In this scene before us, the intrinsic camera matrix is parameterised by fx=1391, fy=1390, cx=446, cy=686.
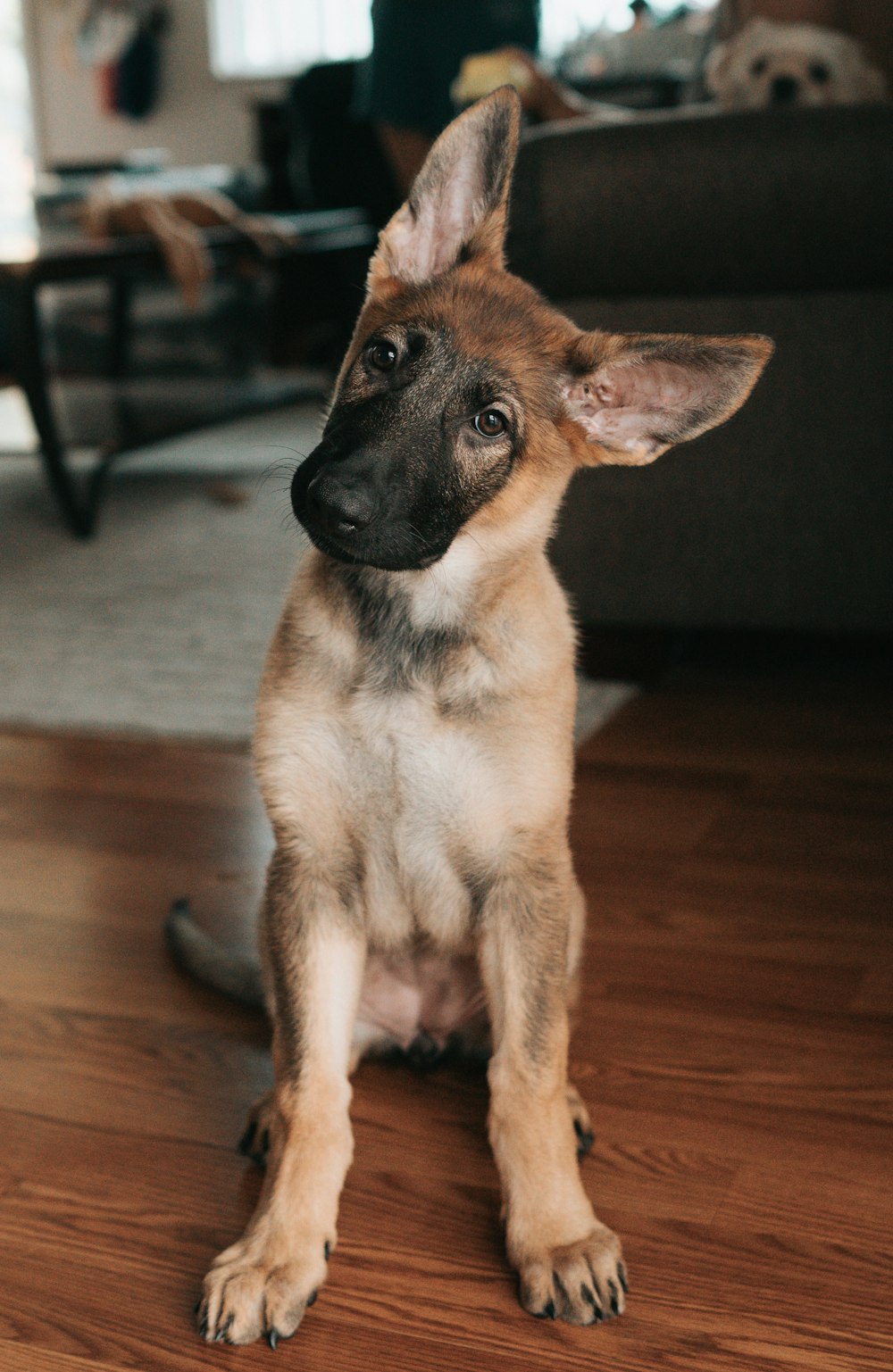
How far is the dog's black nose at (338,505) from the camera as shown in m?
1.43

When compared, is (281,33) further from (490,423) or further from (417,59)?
(490,423)

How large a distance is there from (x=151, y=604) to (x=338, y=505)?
296 centimetres

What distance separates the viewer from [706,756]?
120 inches

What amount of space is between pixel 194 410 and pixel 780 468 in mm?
3625

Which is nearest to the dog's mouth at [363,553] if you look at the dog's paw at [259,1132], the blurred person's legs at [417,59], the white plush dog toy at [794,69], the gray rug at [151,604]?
the gray rug at [151,604]

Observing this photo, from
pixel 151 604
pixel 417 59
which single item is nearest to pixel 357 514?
pixel 151 604

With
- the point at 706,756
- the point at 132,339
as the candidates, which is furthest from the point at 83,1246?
the point at 132,339

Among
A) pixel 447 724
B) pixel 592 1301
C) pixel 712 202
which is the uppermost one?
pixel 712 202

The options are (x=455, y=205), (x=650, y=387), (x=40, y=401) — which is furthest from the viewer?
(x=40, y=401)

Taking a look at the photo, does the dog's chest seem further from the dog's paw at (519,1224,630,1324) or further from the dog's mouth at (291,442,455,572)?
the dog's paw at (519,1224,630,1324)

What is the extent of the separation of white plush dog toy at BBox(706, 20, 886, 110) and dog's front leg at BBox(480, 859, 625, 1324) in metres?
3.24

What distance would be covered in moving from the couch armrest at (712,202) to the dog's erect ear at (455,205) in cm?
140

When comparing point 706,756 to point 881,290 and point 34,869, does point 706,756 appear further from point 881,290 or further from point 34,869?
point 34,869

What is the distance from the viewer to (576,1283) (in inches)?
56.3
